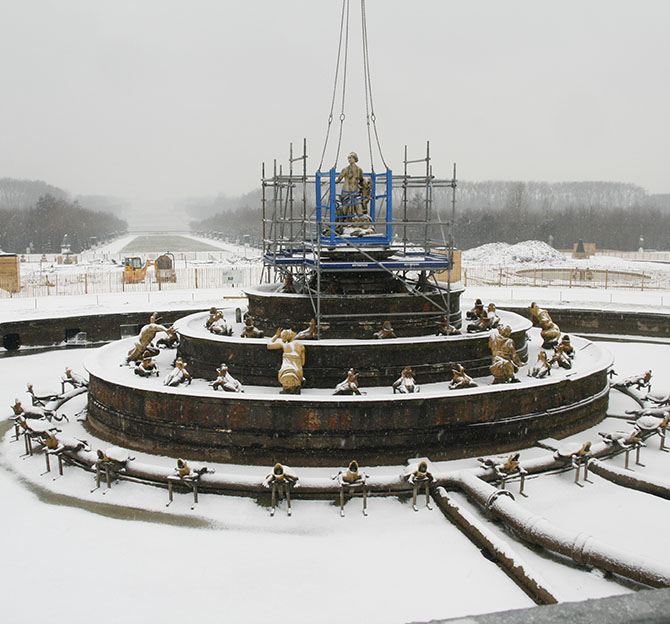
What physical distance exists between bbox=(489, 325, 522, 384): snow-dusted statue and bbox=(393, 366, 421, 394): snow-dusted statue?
158 cm

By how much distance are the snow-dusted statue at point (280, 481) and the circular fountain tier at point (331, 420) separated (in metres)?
1.25

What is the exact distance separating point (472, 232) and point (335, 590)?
8406 cm

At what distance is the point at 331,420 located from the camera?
9750 mm

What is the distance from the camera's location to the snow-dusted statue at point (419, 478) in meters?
8.69

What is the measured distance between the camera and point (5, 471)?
33.1 ft

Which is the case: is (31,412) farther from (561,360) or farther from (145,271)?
(145,271)

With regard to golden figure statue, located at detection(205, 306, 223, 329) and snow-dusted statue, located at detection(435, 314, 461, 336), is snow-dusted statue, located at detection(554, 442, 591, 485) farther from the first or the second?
golden figure statue, located at detection(205, 306, 223, 329)

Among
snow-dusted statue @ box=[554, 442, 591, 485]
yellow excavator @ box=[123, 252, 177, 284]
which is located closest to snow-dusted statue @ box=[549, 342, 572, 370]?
snow-dusted statue @ box=[554, 442, 591, 485]

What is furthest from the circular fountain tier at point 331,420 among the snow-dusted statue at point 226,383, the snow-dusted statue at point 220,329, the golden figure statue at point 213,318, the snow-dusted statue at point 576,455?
the golden figure statue at point 213,318

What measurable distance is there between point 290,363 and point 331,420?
1.33 m

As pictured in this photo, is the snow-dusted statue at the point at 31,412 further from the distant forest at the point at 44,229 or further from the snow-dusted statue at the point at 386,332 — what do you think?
the distant forest at the point at 44,229

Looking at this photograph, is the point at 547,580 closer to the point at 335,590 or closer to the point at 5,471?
the point at 335,590

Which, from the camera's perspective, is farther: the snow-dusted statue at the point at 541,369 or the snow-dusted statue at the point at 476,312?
the snow-dusted statue at the point at 476,312

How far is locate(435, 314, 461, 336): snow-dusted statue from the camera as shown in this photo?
12.6 m
